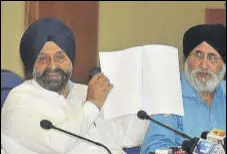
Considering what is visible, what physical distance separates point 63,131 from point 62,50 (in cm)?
34

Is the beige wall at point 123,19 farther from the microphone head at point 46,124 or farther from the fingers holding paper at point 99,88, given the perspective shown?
the microphone head at point 46,124

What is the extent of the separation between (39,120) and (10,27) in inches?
63.9

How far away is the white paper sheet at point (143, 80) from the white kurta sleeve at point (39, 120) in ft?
0.27

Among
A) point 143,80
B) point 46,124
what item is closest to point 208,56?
point 143,80

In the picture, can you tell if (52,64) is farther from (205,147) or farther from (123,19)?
(123,19)

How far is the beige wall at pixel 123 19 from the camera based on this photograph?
10.3ft

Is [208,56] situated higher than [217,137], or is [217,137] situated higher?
[208,56]

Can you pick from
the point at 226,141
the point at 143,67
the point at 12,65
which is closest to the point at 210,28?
the point at 143,67

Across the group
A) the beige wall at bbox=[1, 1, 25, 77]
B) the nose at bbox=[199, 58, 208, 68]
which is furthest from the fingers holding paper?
the beige wall at bbox=[1, 1, 25, 77]

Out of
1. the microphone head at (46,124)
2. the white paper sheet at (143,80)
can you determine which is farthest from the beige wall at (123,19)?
the microphone head at (46,124)

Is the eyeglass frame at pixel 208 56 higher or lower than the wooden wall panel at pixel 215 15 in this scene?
lower

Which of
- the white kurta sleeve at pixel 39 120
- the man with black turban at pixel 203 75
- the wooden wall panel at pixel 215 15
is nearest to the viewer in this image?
the white kurta sleeve at pixel 39 120

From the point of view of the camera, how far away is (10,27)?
3143 mm

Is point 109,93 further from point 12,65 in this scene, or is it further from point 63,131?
point 12,65
